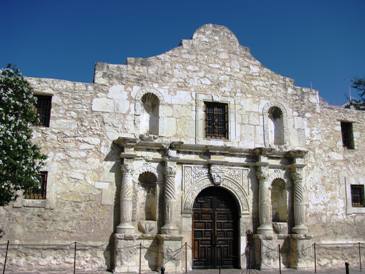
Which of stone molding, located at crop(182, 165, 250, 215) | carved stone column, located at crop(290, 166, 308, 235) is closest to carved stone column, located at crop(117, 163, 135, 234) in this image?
stone molding, located at crop(182, 165, 250, 215)

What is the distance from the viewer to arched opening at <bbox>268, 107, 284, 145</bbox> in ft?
50.7

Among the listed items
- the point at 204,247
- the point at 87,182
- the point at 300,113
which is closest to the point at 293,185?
the point at 300,113

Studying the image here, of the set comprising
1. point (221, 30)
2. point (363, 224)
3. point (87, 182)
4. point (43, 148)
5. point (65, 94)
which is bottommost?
point (363, 224)

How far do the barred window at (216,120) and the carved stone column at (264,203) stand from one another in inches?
69.6

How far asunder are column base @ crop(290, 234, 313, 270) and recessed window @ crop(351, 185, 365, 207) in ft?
10.2

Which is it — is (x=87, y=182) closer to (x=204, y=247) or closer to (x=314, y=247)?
(x=204, y=247)

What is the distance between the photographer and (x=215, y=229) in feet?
45.7

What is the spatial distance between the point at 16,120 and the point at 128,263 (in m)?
5.26

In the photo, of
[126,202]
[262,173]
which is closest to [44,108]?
[126,202]

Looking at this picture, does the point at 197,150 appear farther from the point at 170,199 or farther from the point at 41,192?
the point at 41,192

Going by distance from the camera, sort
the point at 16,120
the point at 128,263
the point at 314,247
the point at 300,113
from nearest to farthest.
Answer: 1. the point at 16,120
2. the point at 128,263
3. the point at 314,247
4. the point at 300,113

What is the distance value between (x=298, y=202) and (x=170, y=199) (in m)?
4.57

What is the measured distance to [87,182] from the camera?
12820 mm

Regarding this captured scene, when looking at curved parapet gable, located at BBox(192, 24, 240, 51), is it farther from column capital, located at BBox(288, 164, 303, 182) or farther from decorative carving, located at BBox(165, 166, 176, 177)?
column capital, located at BBox(288, 164, 303, 182)
